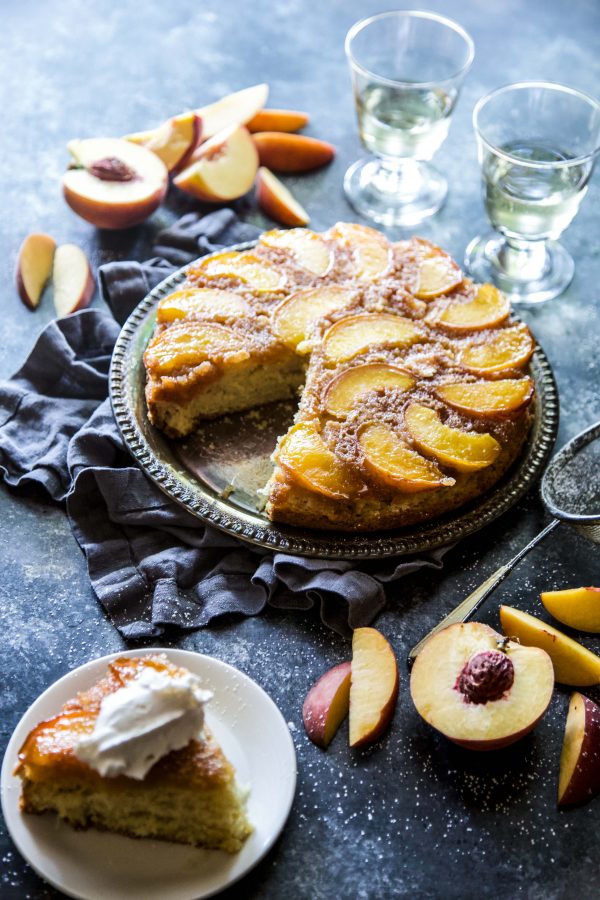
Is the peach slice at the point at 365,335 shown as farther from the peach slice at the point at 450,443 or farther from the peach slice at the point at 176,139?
the peach slice at the point at 176,139

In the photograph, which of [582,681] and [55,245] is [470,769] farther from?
[55,245]

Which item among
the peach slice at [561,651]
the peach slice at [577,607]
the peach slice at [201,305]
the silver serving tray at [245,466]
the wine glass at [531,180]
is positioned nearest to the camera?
the peach slice at [561,651]

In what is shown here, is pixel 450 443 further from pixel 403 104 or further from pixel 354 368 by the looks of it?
pixel 403 104

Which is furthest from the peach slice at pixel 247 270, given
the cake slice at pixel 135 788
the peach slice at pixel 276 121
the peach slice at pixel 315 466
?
the cake slice at pixel 135 788

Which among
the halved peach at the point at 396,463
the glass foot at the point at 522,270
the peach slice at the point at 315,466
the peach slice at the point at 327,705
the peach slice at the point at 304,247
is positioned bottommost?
the peach slice at the point at 327,705

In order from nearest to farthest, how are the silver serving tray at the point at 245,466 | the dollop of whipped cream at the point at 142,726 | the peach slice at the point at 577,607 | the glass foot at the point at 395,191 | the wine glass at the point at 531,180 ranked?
the dollop of whipped cream at the point at 142,726, the peach slice at the point at 577,607, the silver serving tray at the point at 245,466, the wine glass at the point at 531,180, the glass foot at the point at 395,191

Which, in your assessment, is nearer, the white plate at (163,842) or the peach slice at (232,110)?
the white plate at (163,842)

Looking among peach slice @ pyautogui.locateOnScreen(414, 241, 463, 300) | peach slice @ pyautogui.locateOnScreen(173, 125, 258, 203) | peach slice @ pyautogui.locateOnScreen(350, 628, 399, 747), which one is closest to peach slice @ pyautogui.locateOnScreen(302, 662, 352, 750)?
peach slice @ pyautogui.locateOnScreen(350, 628, 399, 747)

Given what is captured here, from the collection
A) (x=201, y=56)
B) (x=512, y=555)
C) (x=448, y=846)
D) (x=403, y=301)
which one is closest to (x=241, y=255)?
(x=403, y=301)
